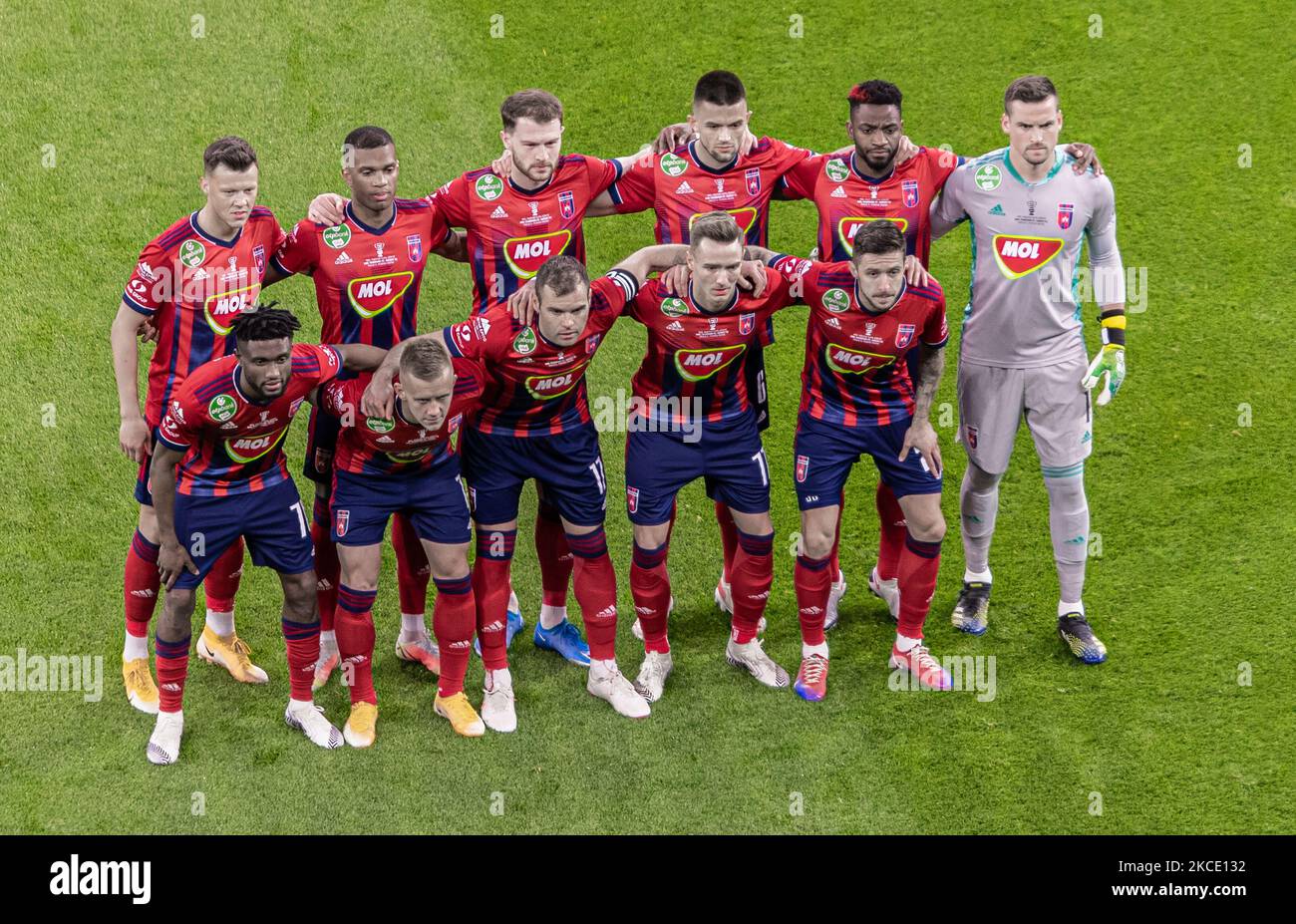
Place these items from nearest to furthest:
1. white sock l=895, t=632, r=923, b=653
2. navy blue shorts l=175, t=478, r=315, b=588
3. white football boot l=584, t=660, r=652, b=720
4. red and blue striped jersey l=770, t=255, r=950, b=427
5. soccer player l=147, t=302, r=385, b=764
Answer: soccer player l=147, t=302, r=385, b=764
navy blue shorts l=175, t=478, r=315, b=588
red and blue striped jersey l=770, t=255, r=950, b=427
white football boot l=584, t=660, r=652, b=720
white sock l=895, t=632, r=923, b=653

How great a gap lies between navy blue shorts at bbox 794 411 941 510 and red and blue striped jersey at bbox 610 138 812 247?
1068 millimetres

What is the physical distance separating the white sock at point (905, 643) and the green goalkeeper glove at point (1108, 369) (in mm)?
1564

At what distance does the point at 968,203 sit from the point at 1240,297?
3.51 meters

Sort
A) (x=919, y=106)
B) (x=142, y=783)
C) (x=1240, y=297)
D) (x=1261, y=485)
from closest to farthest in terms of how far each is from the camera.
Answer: (x=142, y=783), (x=1261, y=485), (x=1240, y=297), (x=919, y=106)

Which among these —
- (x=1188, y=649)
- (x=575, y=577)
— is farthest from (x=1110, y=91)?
(x=575, y=577)

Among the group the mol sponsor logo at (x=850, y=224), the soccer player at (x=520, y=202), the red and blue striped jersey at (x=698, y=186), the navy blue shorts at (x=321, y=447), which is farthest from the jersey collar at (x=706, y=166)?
the navy blue shorts at (x=321, y=447)

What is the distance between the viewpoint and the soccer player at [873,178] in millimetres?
8805

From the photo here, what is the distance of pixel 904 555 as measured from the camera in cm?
921

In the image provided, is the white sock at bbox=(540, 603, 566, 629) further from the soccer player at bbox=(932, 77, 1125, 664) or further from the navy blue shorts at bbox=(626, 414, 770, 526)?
the soccer player at bbox=(932, 77, 1125, 664)

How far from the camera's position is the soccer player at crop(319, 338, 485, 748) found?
27.5ft

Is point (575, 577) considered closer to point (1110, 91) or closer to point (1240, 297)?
point (1240, 297)

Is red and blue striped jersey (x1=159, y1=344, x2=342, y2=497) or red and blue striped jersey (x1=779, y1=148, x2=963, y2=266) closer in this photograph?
red and blue striped jersey (x1=159, y1=344, x2=342, y2=497)

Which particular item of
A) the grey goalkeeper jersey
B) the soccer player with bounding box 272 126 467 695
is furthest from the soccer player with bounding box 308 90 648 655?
the grey goalkeeper jersey

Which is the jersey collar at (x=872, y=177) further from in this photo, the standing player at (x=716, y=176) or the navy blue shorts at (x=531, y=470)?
the navy blue shorts at (x=531, y=470)
